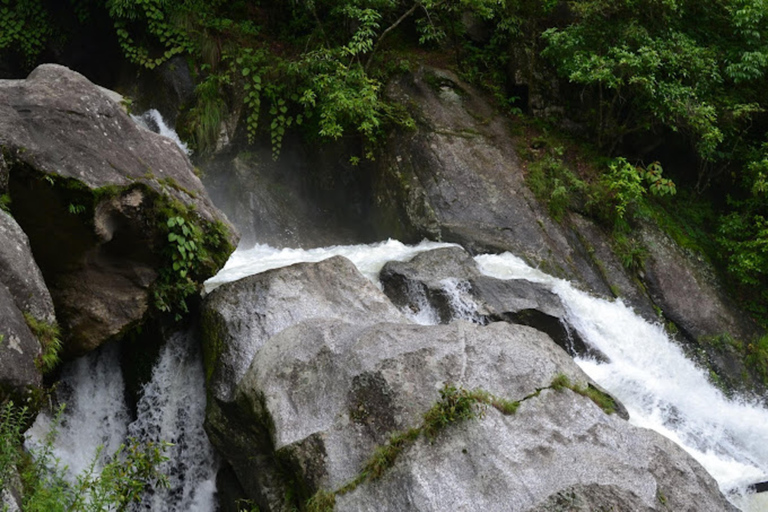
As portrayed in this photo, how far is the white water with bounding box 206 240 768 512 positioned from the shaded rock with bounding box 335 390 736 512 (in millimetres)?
2272

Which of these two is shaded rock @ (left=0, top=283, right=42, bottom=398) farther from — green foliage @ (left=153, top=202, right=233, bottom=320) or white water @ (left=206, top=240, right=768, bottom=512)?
white water @ (left=206, top=240, right=768, bottom=512)

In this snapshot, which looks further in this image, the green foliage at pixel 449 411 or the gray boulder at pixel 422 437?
the green foliage at pixel 449 411

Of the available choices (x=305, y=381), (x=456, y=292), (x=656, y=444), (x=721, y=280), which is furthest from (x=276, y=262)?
A: (x=721, y=280)

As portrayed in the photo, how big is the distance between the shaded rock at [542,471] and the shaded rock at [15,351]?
2.26 metres

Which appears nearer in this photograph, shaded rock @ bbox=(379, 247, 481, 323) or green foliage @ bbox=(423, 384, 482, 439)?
green foliage @ bbox=(423, 384, 482, 439)

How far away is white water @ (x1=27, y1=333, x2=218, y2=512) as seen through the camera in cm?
596

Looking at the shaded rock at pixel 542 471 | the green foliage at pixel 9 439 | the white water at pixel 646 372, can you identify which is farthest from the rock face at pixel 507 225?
the green foliage at pixel 9 439

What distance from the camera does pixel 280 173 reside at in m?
11.9

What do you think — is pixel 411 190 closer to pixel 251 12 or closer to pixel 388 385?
pixel 251 12

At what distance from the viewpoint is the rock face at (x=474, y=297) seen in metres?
8.07

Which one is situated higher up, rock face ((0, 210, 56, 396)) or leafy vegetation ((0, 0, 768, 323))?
leafy vegetation ((0, 0, 768, 323))

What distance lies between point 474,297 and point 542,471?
408 centimetres

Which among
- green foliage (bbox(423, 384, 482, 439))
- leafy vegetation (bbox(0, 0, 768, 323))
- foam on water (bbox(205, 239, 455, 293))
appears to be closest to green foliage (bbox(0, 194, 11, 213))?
foam on water (bbox(205, 239, 455, 293))

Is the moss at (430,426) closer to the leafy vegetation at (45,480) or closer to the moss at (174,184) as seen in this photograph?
the leafy vegetation at (45,480)
